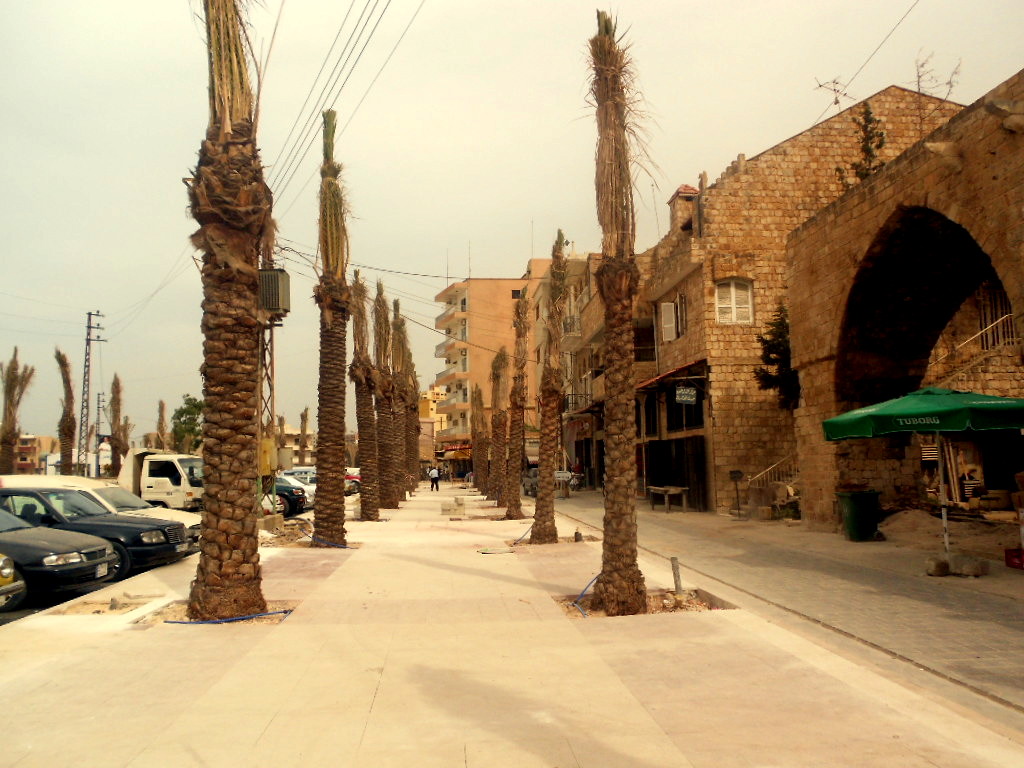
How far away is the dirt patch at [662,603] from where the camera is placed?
898 cm

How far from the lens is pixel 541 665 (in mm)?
6594

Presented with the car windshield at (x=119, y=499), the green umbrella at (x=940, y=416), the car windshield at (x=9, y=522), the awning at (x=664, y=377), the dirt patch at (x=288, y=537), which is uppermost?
the awning at (x=664, y=377)

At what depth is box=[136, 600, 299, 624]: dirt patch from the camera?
879 cm

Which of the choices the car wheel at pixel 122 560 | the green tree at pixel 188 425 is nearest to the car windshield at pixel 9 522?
the car wheel at pixel 122 560

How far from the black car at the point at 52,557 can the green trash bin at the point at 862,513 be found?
12.8 meters

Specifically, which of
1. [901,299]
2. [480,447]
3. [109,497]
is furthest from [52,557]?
[480,447]

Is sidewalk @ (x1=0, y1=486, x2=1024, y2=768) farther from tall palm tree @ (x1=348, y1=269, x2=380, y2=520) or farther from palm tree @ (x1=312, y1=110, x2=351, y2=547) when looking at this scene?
tall palm tree @ (x1=348, y1=269, x2=380, y2=520)

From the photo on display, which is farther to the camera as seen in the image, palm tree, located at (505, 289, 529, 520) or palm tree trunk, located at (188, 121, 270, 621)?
palm tree, located at (505, 289, 529, 520)

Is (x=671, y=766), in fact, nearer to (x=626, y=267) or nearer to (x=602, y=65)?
(x=626, y=267)

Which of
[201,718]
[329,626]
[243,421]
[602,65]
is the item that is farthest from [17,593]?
[602,65]

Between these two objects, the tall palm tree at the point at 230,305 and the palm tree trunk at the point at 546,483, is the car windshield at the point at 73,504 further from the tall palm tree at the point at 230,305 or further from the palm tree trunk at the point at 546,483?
the palm tree trunk at the point at 546,483

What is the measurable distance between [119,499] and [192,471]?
9236 millimetres

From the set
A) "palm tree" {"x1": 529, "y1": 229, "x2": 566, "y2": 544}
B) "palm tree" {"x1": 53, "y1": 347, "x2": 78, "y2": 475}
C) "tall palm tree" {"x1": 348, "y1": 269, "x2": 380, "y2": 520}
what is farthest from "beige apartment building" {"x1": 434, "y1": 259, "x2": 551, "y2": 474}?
"palm tree" {"x1": 529, "y1": 229, "x2": 566, "y2": 544}

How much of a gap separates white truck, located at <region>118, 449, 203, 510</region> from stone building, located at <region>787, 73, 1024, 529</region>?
1747 centimetres
